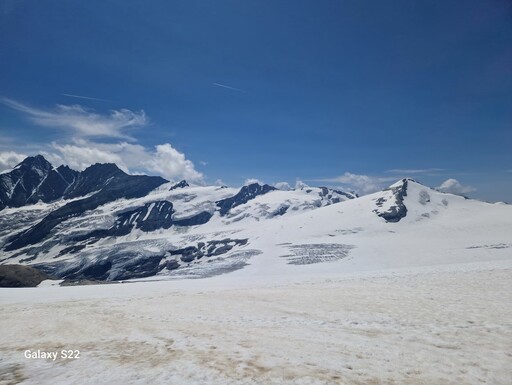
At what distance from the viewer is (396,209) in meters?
158

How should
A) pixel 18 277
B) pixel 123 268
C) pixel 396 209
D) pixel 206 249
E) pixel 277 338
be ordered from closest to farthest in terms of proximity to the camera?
1. pixel 277 338
2. pixel 18 277
3. pixel 396 209
4. pixel 206 249
5. pixel 123 268

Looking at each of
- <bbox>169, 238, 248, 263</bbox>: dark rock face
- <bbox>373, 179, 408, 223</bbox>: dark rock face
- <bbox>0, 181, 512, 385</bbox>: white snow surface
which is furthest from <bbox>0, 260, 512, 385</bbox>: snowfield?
<bbox>169, 238, 248, 263</bbox>: dark rock face

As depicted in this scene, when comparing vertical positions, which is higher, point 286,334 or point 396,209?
point 396,209

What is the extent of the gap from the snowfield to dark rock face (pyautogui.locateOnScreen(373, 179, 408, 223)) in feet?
455

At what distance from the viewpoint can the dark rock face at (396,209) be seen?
153 meters

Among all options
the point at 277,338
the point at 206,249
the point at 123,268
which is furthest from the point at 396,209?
the point at 123,268

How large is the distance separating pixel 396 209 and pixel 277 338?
162621 mm

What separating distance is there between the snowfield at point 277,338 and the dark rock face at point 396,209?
138761mm

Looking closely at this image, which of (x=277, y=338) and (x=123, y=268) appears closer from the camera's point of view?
(x=277, y=338)

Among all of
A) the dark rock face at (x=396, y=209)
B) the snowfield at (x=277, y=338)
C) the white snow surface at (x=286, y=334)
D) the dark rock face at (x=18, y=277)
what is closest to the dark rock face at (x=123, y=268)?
the dark rock face at (x=18, y=277)

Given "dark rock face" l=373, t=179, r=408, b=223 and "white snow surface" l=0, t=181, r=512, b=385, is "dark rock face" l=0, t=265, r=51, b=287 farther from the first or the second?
"dark rock face" l=373, t=179, r=408, b=223

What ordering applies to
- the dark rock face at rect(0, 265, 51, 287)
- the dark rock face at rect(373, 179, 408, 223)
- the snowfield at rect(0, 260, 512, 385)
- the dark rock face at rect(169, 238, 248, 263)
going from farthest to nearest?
1. the dark rock face at rect(169, 238, 248, 263)
2. the dark rock face at rect(373, 179, 408, 223)
3. the dark rock face at rect(0, 265, 51, 287)
4. the snowfield at rect(0, 260, 512, 385)

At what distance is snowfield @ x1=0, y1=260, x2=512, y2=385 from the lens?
8906 millimetres

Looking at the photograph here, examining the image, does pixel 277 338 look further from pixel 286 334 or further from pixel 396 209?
pixel 396 209
